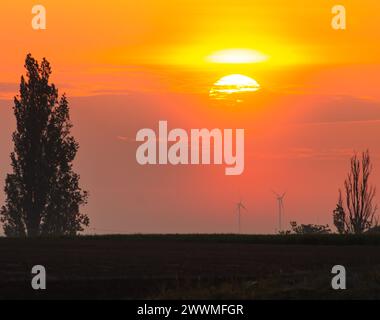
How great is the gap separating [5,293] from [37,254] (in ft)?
57.4

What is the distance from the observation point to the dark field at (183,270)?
108ft

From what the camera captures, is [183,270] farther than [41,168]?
No

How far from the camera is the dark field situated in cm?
3297

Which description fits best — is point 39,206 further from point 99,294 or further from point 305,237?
point 99,294

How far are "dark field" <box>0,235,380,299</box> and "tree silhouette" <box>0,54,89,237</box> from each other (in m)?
17.0

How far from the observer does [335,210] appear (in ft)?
443

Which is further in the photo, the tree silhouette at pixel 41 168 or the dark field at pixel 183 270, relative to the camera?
the tree silhouette at pixel 41 168

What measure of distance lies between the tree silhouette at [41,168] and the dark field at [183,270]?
55.6 ft

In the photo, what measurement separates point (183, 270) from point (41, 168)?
46.3 meters

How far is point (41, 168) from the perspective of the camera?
86625mm

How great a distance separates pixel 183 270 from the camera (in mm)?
42250

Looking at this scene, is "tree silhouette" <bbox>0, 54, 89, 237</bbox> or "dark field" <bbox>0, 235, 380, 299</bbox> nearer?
"dark field" <bbox>0, 235, 380, 299</bbox>

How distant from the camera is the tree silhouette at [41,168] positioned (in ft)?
281
